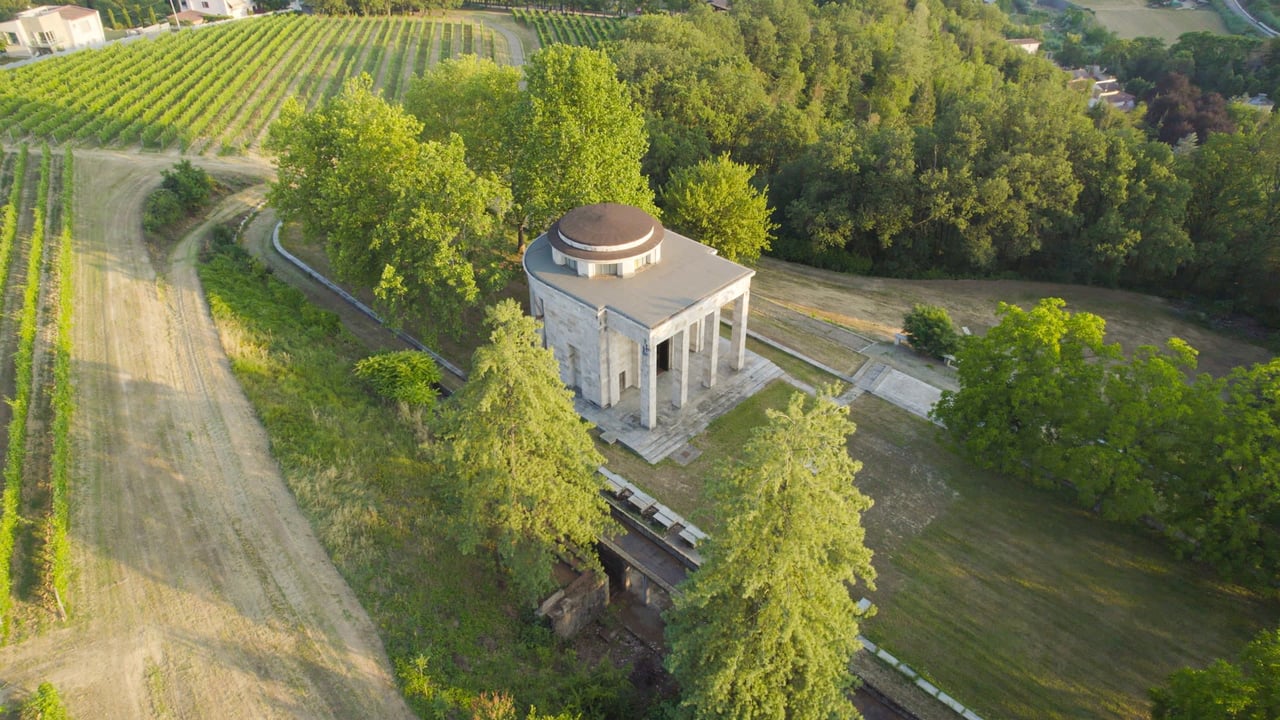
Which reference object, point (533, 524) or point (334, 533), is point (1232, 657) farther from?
point (334, 533)

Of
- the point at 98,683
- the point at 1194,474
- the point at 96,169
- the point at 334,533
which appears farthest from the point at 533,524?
the point at 96,169

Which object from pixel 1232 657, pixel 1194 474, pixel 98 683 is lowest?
pixel 1232 657

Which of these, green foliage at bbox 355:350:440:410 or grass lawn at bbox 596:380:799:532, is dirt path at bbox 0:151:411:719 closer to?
green foliage at bbox 355:350:440:410

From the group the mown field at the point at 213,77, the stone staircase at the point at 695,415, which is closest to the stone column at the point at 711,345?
the stone staircase at the point at 695,415

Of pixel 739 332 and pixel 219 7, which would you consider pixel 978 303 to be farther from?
pixel 219 7

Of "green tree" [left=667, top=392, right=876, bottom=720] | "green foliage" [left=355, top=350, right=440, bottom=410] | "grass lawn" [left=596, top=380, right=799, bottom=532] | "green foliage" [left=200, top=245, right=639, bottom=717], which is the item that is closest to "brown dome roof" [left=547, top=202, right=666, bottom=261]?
"green foliage" [left=355, top=350, right=440, bottom=410]

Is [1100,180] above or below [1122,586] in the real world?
above

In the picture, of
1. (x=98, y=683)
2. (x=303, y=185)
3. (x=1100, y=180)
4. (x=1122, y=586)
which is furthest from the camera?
(x=1100, y=180)
